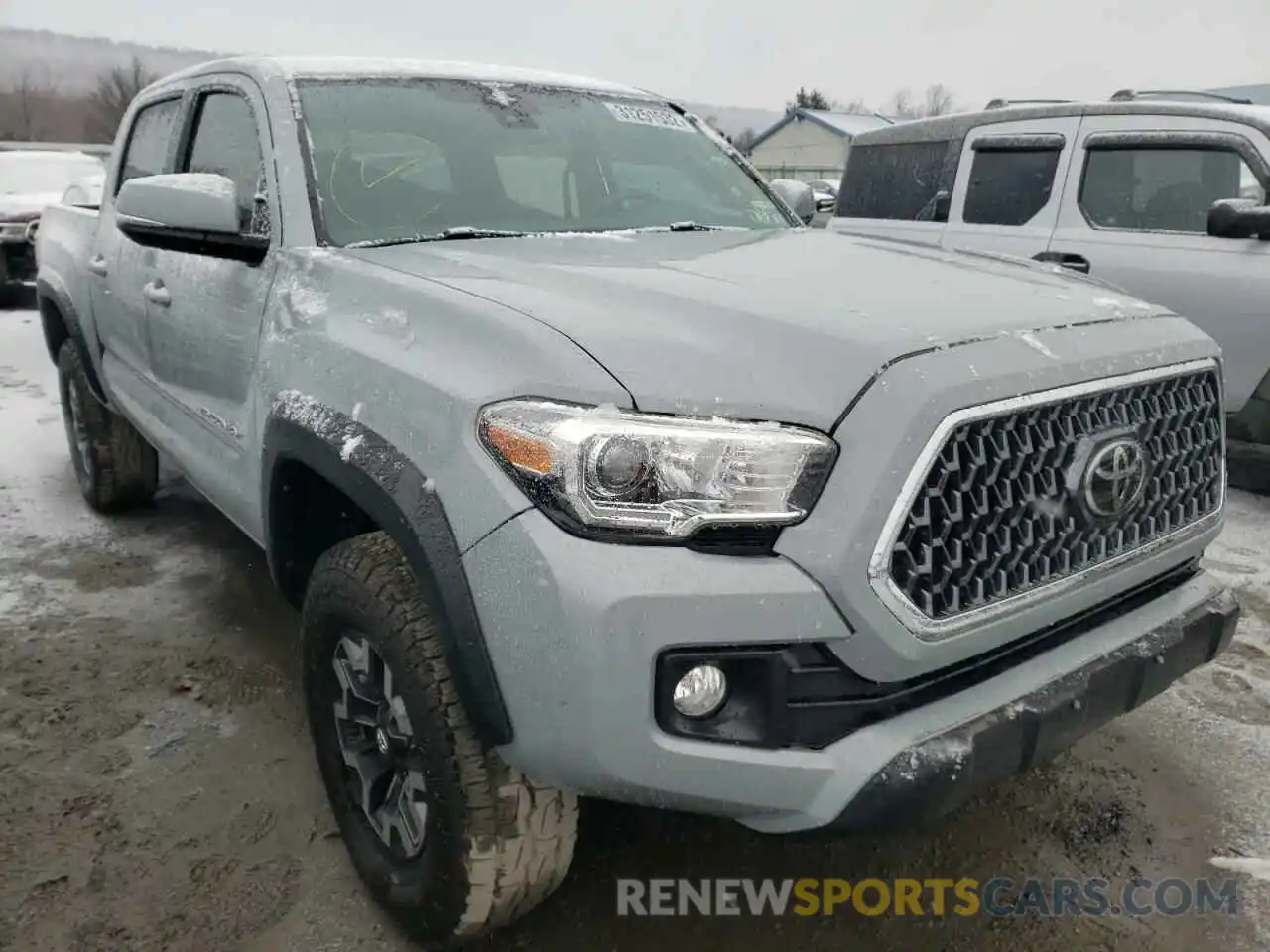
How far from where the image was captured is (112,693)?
297cm

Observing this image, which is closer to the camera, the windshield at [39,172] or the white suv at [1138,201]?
the white suv at [1138,201]

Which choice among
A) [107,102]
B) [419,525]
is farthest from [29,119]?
[419,525]

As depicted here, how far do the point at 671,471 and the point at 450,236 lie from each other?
45.2 inches

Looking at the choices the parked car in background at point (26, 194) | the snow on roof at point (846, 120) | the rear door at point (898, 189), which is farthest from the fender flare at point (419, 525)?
the snow on roof at point (846, 120)

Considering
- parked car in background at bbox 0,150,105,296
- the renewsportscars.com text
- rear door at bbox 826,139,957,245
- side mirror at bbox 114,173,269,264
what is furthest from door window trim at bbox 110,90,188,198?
parked car in background at bbox 0,150,105,296

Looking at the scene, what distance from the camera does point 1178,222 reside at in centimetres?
482

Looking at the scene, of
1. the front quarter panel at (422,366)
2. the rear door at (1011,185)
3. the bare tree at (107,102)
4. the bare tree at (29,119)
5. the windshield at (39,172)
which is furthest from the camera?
the bare tree at (29,119)

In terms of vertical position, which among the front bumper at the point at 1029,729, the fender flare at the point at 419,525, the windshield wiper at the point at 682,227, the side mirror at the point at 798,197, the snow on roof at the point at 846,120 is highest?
the snow on roof at the point at 846,120

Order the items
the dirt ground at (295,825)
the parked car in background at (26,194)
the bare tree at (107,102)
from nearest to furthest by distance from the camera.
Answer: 1. the dirt ground at (295,825)
2. the parked car in background at (26,194)
3. the bare tree at (107,102)

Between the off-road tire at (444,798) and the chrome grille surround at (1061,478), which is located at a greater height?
the chrome grille surround at (1061,478)

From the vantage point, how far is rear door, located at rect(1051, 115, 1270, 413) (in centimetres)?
448

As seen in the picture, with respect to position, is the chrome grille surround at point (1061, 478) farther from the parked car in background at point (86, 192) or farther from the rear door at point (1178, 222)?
the parked car in background at point (86, 192)

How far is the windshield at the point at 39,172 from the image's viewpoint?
11.0 metres

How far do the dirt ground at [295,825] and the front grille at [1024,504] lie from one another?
599mm
